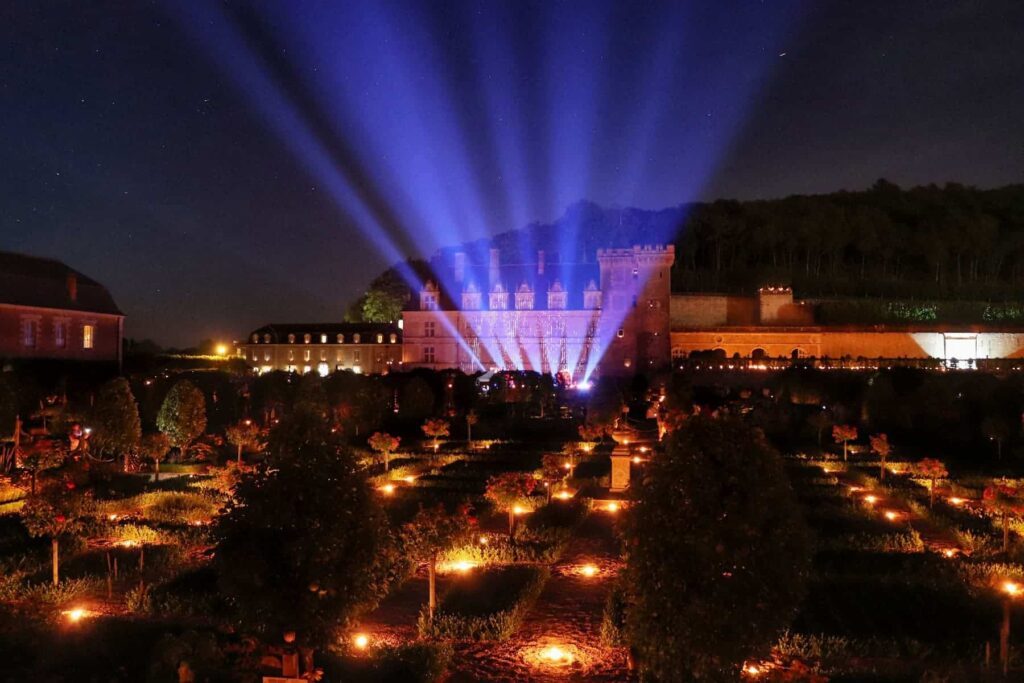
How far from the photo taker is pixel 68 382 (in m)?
43.6

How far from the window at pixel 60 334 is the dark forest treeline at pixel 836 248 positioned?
131ft

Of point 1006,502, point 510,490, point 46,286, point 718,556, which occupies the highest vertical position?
point 46,286

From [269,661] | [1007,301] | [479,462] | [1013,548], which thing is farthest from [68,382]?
[1007,301]

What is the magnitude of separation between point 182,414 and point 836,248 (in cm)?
8357

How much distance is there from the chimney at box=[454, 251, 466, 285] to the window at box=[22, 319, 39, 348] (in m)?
33.0

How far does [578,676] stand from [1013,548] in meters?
9.76

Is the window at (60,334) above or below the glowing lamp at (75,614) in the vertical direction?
above

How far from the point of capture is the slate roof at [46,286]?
47031 mm

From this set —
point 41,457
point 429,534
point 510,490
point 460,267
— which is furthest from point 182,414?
point 460,267

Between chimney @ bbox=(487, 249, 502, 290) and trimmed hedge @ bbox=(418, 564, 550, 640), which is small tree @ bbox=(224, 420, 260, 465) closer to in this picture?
trimmed hedge @ bbox=(418, 564, 550, 640)

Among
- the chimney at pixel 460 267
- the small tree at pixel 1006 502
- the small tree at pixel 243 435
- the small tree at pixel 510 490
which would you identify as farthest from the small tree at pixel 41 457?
the chimney at pixel 460 267

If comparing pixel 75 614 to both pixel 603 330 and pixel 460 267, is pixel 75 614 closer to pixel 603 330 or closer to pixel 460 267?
pixel 603 330

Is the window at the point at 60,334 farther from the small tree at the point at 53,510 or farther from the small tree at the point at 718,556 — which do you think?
the small tree at the point at 718,556

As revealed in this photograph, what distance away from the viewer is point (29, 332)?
4672 centimetres
